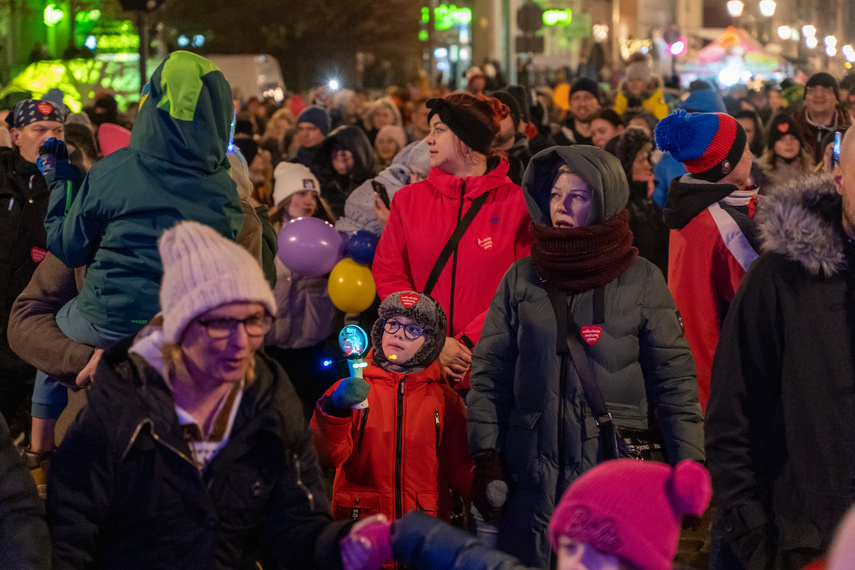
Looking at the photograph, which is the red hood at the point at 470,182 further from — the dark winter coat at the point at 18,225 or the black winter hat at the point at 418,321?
the dark winter coat at the point at 18,225

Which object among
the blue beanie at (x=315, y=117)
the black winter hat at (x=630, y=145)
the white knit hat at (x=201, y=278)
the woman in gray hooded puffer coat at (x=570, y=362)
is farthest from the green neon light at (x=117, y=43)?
the white knit hat at (x=201, y=278)

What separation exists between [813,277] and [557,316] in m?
1.07

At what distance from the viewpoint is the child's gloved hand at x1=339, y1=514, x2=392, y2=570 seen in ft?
8.59

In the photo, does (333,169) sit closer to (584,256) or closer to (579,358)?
(584,256)

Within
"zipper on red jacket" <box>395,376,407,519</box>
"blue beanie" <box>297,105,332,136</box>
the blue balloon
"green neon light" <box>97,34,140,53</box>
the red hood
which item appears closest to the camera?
"zipper on red jacket" <box>395,376,407,519</box>

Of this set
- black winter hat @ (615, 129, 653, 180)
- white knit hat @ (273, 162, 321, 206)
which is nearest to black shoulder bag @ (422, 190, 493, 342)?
white knit hat @ (273, 162, 321, 206)

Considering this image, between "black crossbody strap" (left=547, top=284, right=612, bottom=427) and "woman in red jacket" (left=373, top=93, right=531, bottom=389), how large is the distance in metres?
0.93

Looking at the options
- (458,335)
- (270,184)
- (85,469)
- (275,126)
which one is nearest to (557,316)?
(458,335)

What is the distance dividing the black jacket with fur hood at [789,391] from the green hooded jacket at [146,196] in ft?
5.84

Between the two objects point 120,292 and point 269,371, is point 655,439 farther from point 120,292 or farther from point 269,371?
→ point 120,292

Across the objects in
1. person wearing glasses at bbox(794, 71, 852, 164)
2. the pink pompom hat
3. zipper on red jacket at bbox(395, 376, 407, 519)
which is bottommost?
zipper on red jacket at bbox(395, 376, 407, 519)

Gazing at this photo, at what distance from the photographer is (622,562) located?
2.19 meters

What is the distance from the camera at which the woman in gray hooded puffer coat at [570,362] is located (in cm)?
363

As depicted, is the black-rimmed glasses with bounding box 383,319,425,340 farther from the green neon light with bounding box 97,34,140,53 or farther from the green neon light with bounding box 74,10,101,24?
the green neon light with bounding box 97,34,140,53
